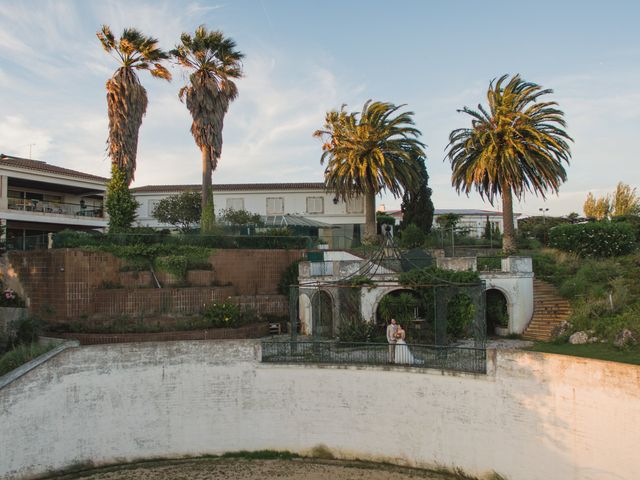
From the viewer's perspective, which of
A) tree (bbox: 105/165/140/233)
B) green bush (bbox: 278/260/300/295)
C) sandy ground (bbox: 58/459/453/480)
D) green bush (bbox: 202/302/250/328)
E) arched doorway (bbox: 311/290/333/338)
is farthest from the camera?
tree (bbox: 105/165/140/233)

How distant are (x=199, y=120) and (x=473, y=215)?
38.2 metres


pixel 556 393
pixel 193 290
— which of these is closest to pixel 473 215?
pixel 193 290

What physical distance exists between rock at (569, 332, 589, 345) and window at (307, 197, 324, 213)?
2270cm

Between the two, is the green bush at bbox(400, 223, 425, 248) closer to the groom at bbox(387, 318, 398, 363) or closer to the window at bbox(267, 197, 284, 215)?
the window at bbox(267, 197, 284, 215)

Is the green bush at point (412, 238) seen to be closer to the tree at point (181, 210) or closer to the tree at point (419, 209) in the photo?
the tree at point (419, 209)

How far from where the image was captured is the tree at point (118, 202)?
23.5 metres

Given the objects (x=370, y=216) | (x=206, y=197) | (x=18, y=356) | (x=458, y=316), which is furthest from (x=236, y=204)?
(x=18, y=356)

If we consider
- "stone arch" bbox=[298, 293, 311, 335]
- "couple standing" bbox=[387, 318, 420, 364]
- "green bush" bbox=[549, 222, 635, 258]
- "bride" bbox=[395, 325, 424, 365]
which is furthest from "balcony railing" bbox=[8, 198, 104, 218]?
"green bush" bbox=[549, 222, 635, 258]

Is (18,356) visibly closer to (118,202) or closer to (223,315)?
(223,315)

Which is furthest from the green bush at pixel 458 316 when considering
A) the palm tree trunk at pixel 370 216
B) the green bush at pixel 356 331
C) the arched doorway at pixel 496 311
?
the palm tree trunk at pixel 370 216

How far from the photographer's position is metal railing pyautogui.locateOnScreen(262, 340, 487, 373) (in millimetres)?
14362

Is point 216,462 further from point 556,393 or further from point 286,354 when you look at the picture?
point 556,393

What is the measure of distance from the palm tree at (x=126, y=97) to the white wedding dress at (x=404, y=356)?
15.9 metres

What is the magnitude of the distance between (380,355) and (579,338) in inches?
306
